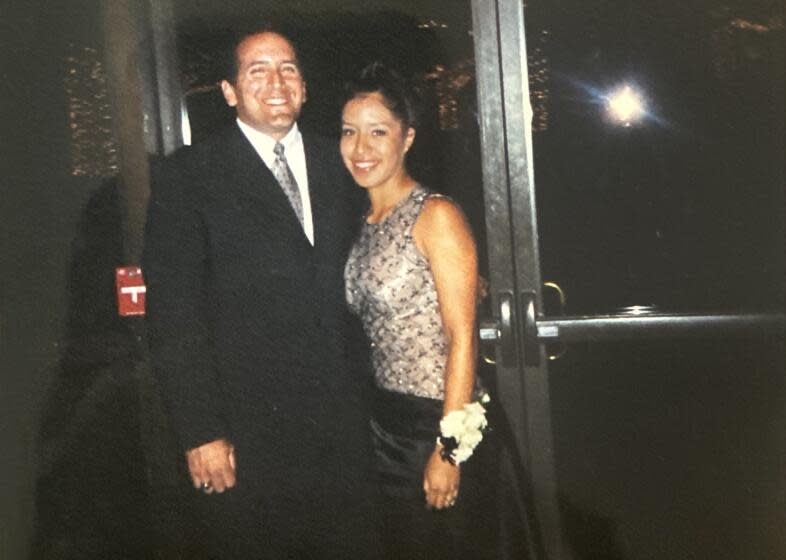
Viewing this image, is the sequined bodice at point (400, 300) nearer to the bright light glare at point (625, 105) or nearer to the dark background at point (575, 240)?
→ the dark background at point (575, 240)

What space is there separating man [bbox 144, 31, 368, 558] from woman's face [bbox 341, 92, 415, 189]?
29 mm

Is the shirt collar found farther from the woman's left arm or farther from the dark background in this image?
the woman's left arm

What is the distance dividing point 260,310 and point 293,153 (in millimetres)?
258

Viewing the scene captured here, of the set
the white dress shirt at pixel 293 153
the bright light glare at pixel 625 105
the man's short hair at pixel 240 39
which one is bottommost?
the white dress shirt at pixel 293 153

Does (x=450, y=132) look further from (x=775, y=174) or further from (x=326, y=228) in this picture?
(x=775, y=174)

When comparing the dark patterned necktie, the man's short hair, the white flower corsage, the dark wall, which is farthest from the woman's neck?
the dark wall

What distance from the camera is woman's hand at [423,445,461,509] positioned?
165cm

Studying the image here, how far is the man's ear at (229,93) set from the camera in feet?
5.30

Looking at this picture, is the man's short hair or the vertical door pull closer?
the man's short hair

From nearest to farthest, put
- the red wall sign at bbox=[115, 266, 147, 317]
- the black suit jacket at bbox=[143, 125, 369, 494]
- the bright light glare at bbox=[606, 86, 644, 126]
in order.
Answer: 1. the black suit jacket at bbox=[143, 125, 369, 494]
2. the red wall sign at bbox=[115, 266, 147, 317]
3. the bright light glare at bbox=[606, 86, 644, 126]

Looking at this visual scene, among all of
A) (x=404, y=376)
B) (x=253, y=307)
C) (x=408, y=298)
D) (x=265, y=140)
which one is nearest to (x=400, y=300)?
(x=408, y=298)

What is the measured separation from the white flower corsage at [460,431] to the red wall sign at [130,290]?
0.54m

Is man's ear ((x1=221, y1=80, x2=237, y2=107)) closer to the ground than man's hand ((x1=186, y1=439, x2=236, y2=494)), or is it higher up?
higher up

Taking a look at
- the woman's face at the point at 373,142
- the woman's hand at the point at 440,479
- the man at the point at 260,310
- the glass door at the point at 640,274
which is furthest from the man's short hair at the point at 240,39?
the woman's hand at the point at 440,479
